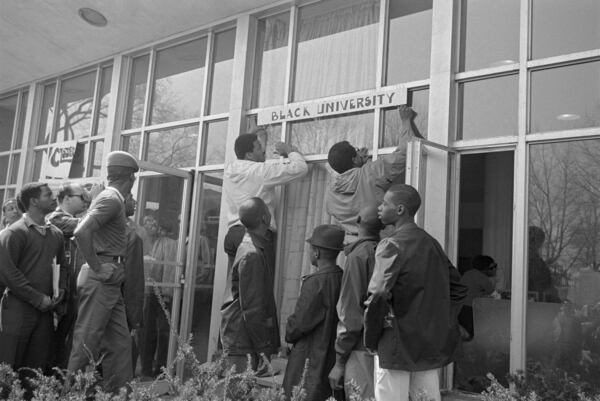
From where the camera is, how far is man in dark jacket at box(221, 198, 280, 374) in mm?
4777

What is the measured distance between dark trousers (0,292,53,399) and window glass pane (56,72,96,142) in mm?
4646

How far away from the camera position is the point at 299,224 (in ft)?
21.6

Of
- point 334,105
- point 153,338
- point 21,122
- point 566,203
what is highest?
point 21,122

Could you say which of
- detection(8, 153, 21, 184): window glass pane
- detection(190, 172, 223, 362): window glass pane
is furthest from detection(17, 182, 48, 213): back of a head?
detection(8, 153, 21, 184): window glass pane

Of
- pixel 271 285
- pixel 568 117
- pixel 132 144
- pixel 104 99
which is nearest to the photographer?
pixel 568 117

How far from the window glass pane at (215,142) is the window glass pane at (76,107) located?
2.65 m

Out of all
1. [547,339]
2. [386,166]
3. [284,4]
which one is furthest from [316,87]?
[547,339]

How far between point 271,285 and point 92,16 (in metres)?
5.10

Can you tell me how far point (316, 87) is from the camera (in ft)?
22.1

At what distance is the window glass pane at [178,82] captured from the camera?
26.2ft

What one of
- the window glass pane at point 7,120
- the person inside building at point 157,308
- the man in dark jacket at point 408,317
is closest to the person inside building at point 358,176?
the man in dark jacket at point 408,317

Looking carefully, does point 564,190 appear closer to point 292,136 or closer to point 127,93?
point 292,136

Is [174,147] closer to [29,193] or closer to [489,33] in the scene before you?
[29,193]

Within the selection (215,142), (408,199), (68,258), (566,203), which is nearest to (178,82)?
(215,142)
